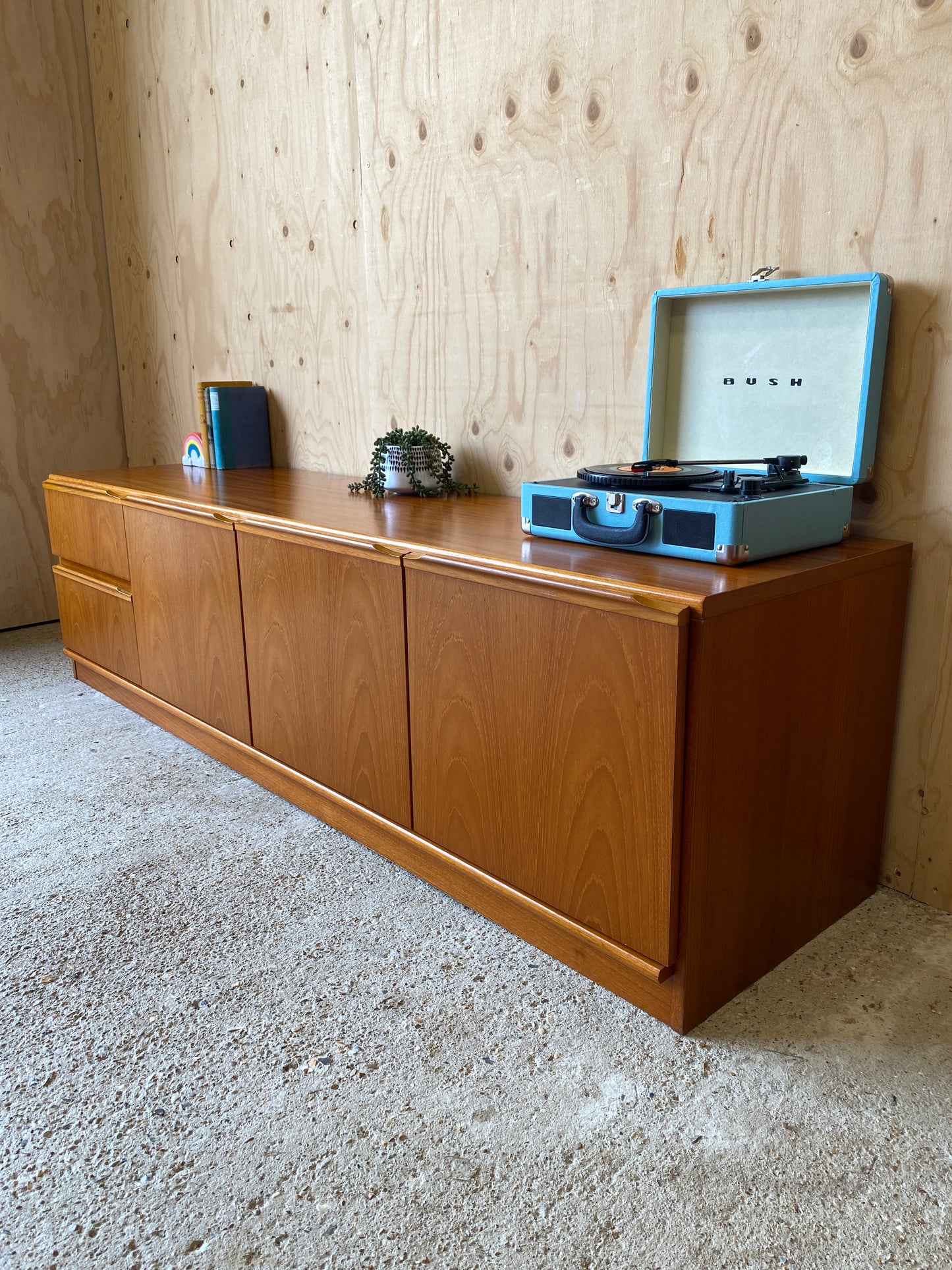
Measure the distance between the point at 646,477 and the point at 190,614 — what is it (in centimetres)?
125

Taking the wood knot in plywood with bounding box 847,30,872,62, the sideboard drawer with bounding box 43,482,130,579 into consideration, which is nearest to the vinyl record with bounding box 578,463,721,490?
the wood knot in plywood with bounding box 847,30,872,62

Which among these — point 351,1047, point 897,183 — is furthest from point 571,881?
point 897,183

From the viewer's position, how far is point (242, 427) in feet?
9.28

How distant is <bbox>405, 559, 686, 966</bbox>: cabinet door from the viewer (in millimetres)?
1253

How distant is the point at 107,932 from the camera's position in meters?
1.62

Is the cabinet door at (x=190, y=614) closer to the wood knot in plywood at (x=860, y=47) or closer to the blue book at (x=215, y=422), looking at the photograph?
the blue book at (x=215, y=422)

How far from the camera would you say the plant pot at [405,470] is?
2.18m

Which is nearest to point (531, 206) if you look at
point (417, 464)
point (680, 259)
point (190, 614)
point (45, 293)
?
point (680, 259)

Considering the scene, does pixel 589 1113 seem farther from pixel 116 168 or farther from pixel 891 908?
pixel 116 168

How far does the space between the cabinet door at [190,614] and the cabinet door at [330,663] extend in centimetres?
6

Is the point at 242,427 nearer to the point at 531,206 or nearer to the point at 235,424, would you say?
the point at 235,424

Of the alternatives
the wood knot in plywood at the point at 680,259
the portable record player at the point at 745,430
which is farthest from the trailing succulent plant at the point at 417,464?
the wood knot in plywood at the point at 680,259

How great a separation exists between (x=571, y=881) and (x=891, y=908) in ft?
2.01

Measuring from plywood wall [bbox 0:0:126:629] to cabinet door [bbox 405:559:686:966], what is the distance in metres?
2.52
